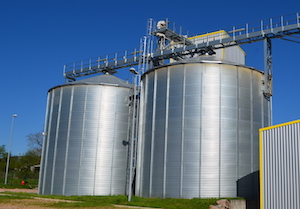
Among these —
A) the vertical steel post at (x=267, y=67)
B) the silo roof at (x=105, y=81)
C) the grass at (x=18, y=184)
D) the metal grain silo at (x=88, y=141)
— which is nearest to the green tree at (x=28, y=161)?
the grass at (x=18, y=184)

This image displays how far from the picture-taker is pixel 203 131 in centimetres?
3122

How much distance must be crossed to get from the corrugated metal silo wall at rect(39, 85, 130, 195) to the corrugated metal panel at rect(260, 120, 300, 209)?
1842cm

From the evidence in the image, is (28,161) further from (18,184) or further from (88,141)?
(88,141)

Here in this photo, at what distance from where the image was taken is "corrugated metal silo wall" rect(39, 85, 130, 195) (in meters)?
37.8

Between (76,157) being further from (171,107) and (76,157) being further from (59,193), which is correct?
(171,107)

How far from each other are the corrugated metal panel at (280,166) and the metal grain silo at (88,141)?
18441mm

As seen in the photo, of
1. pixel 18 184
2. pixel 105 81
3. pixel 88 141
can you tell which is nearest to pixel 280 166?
pixel 88 141

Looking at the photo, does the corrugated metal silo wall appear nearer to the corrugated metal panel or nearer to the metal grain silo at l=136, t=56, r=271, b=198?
the metal grain silo at l=136, t=56, r=271, b=198

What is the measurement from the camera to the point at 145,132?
34.8 meters

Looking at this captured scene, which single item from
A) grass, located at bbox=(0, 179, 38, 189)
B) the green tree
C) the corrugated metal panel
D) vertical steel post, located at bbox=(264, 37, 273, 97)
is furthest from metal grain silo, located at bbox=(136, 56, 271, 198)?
the green tree

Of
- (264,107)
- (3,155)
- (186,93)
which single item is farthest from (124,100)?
(3,155)

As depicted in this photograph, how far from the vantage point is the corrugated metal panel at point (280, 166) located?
21.8m

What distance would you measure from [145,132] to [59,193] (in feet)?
38.8

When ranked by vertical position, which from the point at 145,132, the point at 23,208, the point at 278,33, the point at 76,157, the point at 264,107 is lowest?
the point at 23,208
